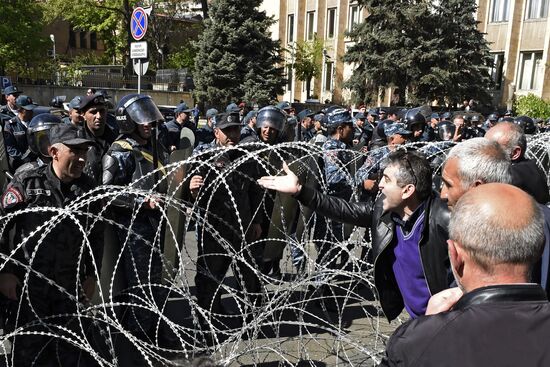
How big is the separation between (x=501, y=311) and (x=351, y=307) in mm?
4193

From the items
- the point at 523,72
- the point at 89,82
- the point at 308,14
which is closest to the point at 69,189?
the point at 89,82

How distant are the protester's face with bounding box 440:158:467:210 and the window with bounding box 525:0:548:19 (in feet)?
114

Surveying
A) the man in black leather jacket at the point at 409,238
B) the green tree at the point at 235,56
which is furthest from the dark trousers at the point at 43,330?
the green tree at the point at 235,56

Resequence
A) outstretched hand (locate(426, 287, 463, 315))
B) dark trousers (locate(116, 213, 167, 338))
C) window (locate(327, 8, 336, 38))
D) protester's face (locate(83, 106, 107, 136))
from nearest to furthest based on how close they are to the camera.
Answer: outstretched hand (locate(426, 287, 463, 315))
dark trousers (locate(116, 213, 167, 338))
protester's face (locate(83, 106, 107, 136))
window (locate(327, 8, 336, 38))

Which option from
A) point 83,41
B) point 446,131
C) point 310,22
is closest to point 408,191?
point 446,131

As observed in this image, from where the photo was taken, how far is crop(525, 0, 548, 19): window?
104 ft

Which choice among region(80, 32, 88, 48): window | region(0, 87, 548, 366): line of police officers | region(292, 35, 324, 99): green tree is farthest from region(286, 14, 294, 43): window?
region(0, 87, 548, 366): line of police officers

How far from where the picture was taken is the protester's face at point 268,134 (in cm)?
527

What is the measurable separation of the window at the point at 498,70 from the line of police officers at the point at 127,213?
31.1m

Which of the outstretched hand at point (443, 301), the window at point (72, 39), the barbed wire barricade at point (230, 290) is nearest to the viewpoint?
the outstretched hand at point (443, 301)

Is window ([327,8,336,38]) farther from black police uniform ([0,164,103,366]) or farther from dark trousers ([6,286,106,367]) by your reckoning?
dark trousers ([6,286,106,367])

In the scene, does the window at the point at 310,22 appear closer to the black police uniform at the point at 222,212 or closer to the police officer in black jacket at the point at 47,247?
the black police uniform at the point at 222,212

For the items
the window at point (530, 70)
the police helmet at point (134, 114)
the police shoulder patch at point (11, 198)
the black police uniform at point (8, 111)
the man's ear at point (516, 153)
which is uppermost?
the window at point (530, 70)

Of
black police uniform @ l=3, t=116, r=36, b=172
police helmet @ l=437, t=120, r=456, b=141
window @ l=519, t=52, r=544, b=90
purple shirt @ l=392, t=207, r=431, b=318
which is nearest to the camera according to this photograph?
purple shirt @ l=392, t=207, r=431, b=318
